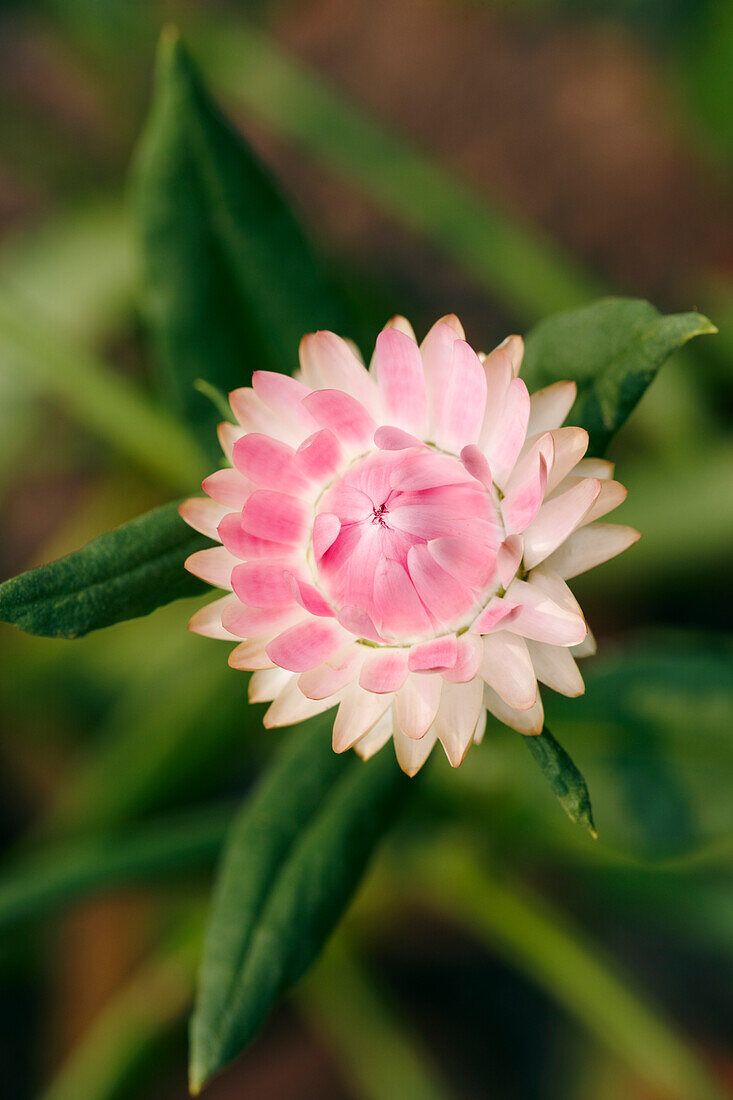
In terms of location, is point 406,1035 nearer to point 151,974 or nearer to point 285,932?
point 151,974

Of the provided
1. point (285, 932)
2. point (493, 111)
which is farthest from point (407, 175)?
point (285, 932)

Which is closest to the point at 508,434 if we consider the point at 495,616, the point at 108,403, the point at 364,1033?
the point at 495,616

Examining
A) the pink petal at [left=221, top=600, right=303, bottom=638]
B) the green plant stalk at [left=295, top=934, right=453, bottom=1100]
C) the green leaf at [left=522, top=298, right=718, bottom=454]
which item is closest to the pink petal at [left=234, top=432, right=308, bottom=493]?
the pink petal at [left=221, top=600, right=303, bottom=638]

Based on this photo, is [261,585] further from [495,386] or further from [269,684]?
[495,386]

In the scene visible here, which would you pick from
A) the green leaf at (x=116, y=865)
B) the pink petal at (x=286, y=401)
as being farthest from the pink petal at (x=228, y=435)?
the green leaf at (x=116, y=865)

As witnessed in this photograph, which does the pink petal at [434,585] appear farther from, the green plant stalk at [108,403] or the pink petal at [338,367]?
the green plant stalk at [108,403]

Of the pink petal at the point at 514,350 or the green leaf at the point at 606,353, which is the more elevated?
the pink petal at the point at 514,350
